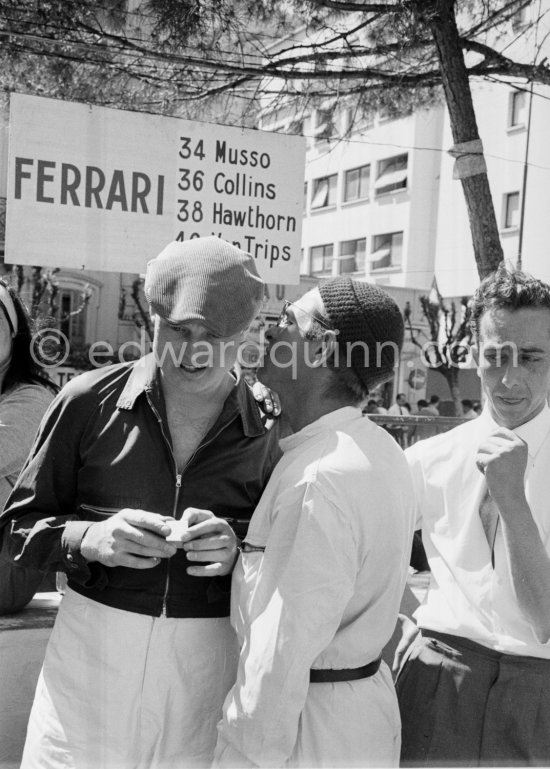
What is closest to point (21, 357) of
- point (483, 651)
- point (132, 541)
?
point (132, 541)

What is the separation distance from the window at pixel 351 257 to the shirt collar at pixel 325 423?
31164 millimetres

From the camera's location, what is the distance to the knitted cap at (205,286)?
1.58 meters

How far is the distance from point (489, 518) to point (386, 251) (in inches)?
1185

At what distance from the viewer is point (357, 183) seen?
32.2 m

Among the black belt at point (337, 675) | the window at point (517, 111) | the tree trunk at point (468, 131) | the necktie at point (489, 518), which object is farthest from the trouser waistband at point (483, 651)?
the window at point (517, 111)

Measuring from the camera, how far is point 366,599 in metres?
1.57

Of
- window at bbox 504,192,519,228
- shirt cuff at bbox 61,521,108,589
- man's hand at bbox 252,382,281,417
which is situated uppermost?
window at bbox 504,192,519,228

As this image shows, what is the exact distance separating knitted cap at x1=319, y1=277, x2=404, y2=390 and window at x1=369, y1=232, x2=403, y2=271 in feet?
96.5

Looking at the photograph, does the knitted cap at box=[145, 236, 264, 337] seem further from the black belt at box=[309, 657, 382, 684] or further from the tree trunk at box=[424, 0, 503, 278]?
the tree trunk at box=[424, 0, 503, 278]

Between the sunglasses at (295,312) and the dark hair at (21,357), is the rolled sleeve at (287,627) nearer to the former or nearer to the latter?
the sunglasses at (295,312)

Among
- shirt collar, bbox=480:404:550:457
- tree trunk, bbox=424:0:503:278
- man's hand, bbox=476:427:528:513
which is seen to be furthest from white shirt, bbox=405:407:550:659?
tree trunk, bbox=424:0:503:278

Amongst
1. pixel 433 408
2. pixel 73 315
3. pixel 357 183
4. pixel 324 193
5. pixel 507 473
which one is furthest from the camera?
pixel 324 193

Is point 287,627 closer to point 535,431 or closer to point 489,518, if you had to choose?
point 489,518

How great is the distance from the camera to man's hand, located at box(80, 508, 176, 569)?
1.48m
